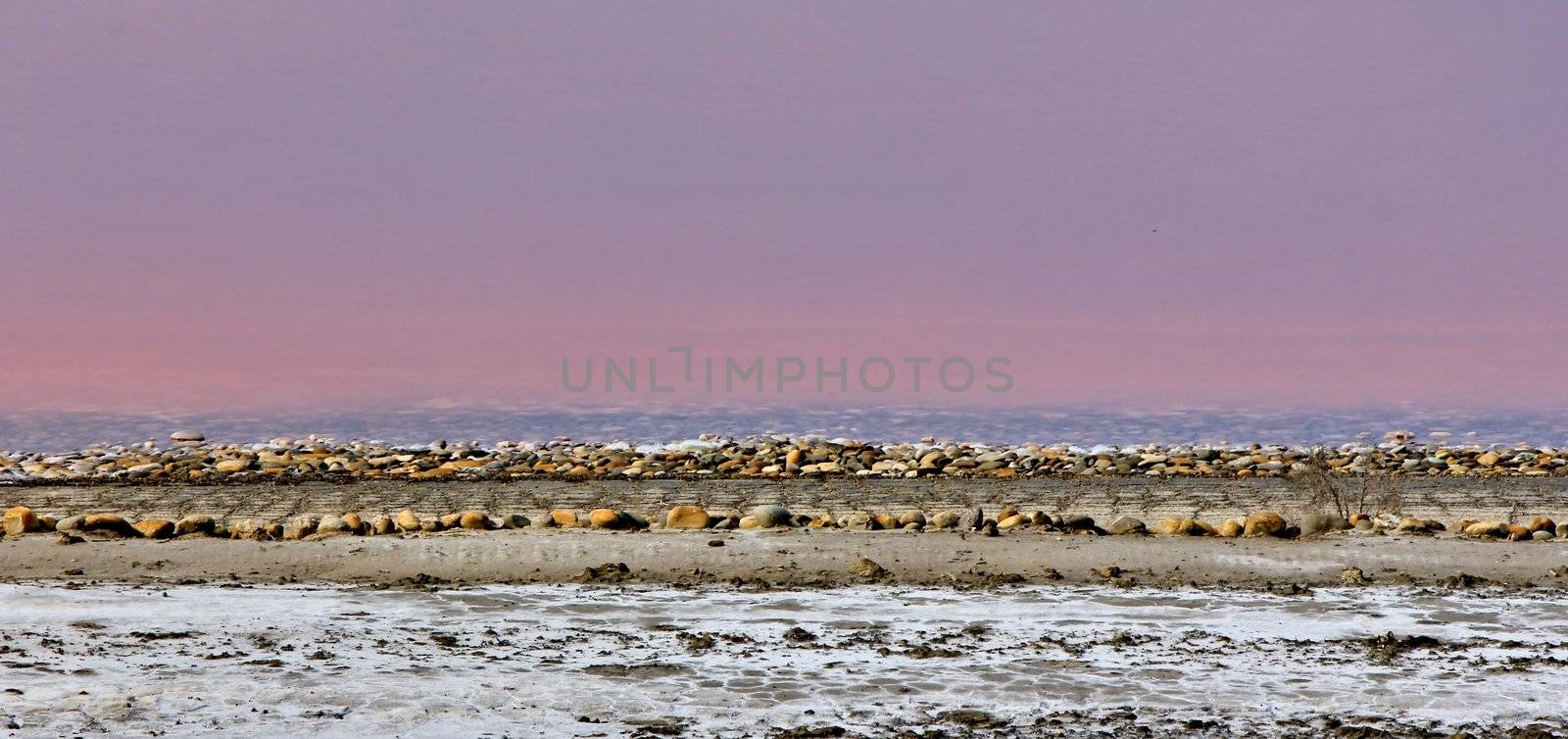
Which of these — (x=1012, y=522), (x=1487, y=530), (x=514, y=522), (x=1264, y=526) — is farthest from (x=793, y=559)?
(x=1487, y=530)

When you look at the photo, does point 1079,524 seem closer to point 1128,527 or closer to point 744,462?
point 1128,527

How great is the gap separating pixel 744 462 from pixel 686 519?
972 cm

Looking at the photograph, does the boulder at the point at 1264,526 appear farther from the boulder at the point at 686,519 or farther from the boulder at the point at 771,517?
the boulder at the point at 686,519

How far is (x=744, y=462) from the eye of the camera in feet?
84.0

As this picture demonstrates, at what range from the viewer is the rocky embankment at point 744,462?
78.3 feet

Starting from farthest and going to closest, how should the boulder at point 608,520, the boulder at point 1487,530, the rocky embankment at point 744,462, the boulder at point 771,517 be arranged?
the rocky embankment at point 744,462 < the boulder at point 771,517 < the boulder at point 608,520 < the boulder at point 1487,530

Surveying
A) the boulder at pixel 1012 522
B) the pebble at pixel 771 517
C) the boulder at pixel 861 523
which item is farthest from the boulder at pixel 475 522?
the boulder at pixel 1012 522

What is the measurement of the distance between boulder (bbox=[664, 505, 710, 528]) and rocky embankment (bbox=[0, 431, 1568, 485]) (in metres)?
7.25

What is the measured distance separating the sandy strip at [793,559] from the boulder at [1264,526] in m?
0.41

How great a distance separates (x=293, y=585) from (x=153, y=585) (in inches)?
44.3

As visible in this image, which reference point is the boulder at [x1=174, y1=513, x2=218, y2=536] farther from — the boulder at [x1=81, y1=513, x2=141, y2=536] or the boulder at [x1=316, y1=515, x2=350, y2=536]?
the boulder at [x1=316, y1=515, x2=350, y2=536]

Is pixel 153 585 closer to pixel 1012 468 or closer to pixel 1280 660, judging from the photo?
pixel 1280 660

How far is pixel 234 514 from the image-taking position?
18.3 metres

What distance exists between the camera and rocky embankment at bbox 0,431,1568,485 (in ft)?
78.3
